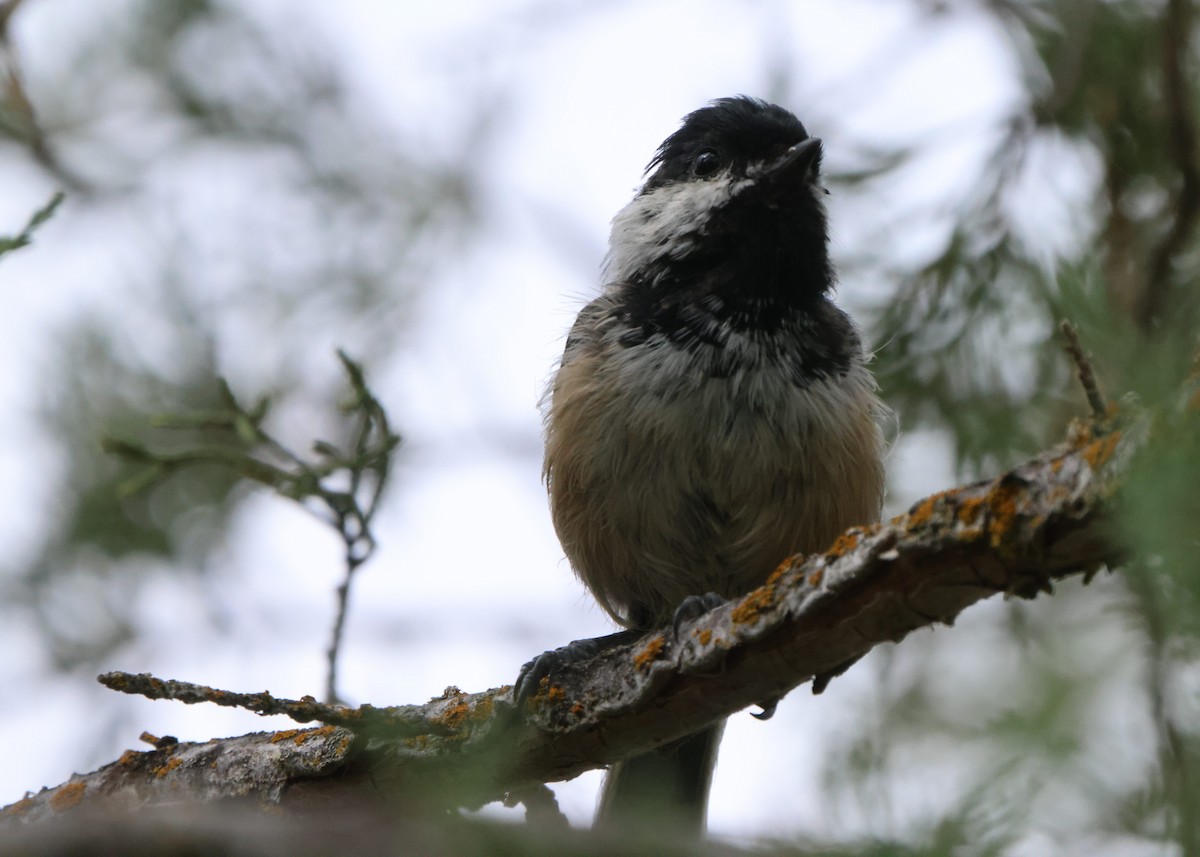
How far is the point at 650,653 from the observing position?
2564mm

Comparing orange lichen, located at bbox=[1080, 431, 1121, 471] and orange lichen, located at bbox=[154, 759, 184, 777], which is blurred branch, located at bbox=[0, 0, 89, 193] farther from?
orange lichen, located at bbox=[1080, 431, 1121, 471]

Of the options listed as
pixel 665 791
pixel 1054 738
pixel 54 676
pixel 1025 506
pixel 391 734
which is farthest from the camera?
pixel 54 676

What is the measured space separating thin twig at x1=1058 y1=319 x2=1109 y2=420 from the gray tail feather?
7.28 feet

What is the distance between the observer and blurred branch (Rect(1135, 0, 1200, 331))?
11.8ft

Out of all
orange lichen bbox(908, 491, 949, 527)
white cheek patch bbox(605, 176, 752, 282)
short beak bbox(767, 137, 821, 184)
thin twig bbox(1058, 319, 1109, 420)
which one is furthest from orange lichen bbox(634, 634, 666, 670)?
short beak bbox(767, 137, 821, 184)

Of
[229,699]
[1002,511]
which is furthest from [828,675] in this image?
[229,699]

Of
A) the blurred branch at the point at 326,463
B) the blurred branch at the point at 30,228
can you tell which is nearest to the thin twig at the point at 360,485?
the blurred branch at the point at 326,463

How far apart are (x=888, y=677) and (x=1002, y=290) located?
1.52 m

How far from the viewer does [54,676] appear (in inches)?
214

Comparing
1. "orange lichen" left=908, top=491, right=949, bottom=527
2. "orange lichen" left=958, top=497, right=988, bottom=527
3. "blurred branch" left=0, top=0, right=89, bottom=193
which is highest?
"blurred branch" left=0, top=0, right=89, bottom=193

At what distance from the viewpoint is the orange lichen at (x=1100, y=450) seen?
168cm

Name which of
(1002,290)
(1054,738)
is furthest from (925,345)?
(1054,738)

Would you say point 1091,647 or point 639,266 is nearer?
point 1091,647

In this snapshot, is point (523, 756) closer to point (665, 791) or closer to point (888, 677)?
point (665, 791)
